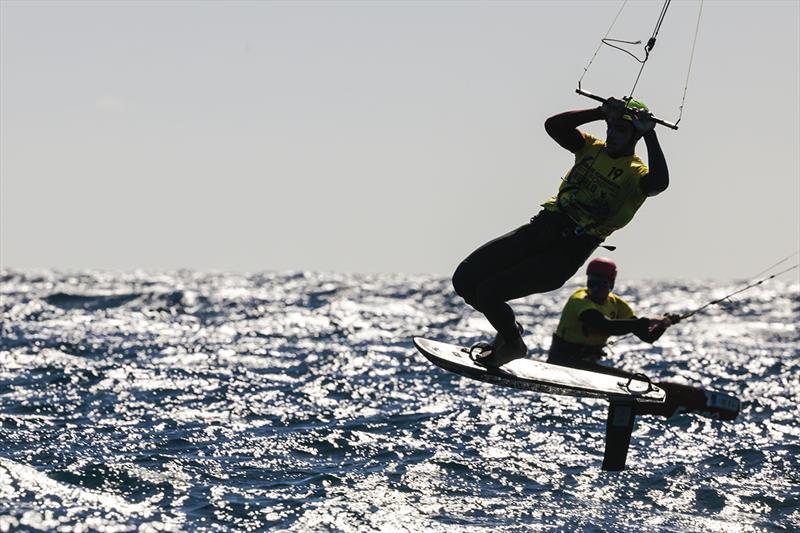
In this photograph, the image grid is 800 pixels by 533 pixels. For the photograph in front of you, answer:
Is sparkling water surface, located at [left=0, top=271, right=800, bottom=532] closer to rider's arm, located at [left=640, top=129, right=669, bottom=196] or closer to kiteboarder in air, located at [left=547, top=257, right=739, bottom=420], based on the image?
kiteboarder in air, located at [left=547, top=257, right=739, bottom=420]

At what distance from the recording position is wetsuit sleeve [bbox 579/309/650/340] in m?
10.7

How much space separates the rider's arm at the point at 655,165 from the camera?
909cm

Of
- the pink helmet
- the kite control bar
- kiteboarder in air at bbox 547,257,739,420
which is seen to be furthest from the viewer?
the pink helmet

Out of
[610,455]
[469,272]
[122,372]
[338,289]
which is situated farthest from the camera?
[338,289]

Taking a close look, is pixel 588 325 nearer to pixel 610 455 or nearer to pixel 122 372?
pixel 610 455

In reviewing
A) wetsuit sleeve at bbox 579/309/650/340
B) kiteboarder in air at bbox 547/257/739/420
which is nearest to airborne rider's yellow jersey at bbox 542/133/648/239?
wetsuit sleeve at bbox 579/309/650/340

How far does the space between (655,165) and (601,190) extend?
555mm

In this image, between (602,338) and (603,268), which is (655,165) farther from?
(602,338)

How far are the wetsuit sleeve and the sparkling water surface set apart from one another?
1479 millimetres

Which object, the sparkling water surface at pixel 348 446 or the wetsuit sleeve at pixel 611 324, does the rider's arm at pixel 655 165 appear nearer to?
the wetsuit sleeve at pixel 611 324

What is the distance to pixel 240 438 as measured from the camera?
500 inches

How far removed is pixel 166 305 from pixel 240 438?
89.1 ft

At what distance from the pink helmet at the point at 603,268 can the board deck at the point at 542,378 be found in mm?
1135

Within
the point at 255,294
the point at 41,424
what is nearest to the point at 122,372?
the point at 41,424
